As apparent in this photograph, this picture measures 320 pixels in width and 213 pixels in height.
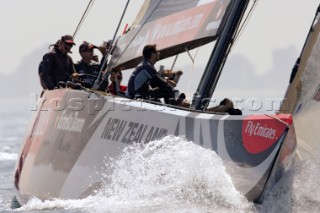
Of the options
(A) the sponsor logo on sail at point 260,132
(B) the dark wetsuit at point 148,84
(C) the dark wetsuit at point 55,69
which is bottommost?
(C) the dark wetsuit at point 55,69

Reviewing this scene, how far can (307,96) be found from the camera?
6.57m

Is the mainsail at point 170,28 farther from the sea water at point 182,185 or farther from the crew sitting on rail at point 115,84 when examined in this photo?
the sea water at point 182,185

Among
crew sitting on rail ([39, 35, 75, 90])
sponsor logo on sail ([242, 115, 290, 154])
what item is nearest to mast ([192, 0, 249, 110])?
sponsor logo on sail ([242, 115, 290, 154])

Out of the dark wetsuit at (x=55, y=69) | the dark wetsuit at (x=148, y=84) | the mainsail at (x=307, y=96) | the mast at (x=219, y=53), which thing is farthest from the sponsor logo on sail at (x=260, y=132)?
the dark wetsuit at (x=55, y=69)

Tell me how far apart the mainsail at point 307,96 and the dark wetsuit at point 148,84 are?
1.07 m

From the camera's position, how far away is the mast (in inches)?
295

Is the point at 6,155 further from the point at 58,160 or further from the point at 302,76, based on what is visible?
the point at 302,76

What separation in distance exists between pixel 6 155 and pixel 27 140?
6690mm

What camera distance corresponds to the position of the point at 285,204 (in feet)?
19.5

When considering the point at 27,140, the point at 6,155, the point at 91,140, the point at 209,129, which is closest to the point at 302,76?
the point at 209,129

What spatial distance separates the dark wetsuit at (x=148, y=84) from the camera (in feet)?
24.8

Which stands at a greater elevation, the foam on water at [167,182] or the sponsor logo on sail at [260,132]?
the sponsor logo on sail at [260,132]

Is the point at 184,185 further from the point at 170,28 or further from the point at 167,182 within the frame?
the point at 170,28

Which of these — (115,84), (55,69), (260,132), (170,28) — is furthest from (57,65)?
(260,132)
